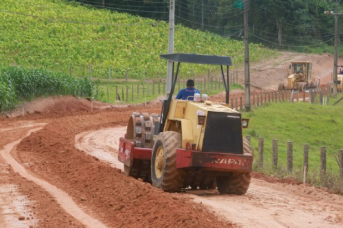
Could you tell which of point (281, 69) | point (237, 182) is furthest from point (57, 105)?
point (281, 69)

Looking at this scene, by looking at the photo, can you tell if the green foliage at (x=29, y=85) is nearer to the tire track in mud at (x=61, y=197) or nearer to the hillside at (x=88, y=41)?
the hillside at (x=88, y=41)

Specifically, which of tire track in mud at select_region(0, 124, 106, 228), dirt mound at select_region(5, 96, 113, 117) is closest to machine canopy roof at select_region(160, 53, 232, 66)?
tire track in mud at select_region(0, 124, 106, 228)

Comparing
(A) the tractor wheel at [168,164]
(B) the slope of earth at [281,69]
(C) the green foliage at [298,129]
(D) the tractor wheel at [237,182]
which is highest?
(B) the slope of earth at [281,69]

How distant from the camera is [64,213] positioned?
12266 mm

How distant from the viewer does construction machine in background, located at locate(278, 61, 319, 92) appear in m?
60.8

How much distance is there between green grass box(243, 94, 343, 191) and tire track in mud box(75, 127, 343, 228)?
7.94 meters

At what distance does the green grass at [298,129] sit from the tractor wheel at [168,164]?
11032 mm

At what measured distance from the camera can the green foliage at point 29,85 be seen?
35656 millimetres

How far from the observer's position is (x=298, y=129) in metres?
34.7

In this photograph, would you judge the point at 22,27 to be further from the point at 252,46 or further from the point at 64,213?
the point at 64,213

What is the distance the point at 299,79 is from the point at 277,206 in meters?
50.2

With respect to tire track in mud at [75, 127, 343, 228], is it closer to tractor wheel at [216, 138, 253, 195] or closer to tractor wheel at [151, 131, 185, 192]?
tractor wheel at [216, 138, 253, 195]

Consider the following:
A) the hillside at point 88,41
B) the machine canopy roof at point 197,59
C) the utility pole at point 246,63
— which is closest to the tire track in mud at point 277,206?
the machine canopy roof at point 197,59

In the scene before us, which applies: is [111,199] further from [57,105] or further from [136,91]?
[136,91]
